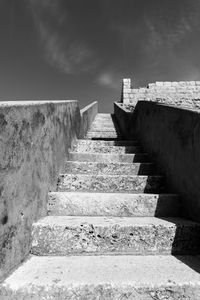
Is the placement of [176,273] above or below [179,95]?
below

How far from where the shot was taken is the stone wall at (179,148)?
89.4 inches

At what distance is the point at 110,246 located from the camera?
2.03 m

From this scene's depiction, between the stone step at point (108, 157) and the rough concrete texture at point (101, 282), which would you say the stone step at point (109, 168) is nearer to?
the stone step at point (108, 157)

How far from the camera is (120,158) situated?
11.9 ft

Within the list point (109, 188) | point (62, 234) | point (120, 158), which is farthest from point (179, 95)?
point (62, 234)

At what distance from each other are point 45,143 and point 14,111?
750 millimetres

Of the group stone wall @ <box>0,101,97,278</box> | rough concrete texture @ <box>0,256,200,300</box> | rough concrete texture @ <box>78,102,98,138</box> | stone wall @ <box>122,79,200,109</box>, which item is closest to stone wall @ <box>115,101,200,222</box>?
rough concrete texture @ <box>0,256,200,300</box>

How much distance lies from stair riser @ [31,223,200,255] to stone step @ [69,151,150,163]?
1629mm

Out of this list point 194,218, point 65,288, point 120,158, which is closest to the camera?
point 65,288

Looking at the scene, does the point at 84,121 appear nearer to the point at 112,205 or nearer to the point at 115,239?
the point at 112,205

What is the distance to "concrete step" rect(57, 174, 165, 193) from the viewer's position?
2857mm

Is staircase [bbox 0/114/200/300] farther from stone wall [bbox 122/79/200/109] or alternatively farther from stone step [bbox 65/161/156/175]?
stone wall [bbox 122/79/200/109]

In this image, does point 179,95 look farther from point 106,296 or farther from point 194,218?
point 106,296

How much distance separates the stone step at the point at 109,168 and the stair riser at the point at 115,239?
3.97 ft
